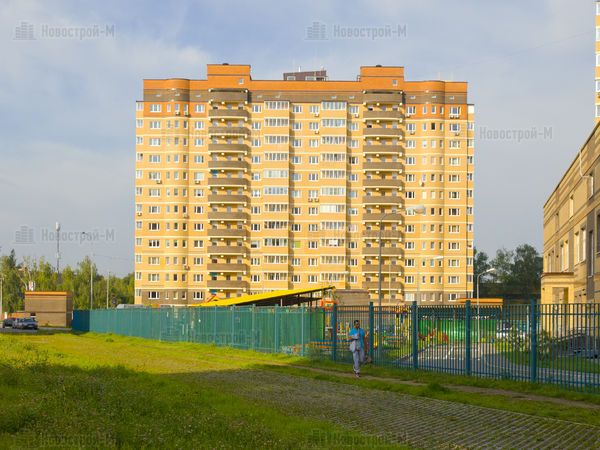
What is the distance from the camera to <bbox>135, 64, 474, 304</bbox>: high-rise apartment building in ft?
319

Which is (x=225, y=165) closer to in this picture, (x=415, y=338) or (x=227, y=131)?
(x=227, y=131)

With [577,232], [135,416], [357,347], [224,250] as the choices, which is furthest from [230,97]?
[135,416]

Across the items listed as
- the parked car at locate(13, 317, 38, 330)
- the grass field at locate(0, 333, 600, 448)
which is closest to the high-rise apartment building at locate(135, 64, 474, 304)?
the parked car at locate(13, 317, 38, 330)

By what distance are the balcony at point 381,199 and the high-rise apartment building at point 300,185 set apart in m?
0.13

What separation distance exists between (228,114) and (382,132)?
65.7 feet

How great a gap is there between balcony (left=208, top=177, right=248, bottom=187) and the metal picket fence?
60.4 m

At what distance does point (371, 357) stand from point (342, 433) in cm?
1484

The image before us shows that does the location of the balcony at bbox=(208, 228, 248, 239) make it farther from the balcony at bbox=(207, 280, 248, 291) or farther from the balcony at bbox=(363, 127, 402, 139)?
the balcony at bbox=(363, 127, 402, 139)

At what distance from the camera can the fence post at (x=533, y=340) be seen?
19641 mm

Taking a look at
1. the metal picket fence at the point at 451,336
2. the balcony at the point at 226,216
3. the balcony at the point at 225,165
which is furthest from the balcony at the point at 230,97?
the metal picket fence at the point at 451,336

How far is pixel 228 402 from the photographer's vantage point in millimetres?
15766

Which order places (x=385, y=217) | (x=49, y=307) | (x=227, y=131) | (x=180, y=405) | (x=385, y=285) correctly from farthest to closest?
(x=227, y=131), (x=385, y=285), (x=385, y=217), (x=49, y=307), (x=180, y=405)

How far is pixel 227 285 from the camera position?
96.8 m

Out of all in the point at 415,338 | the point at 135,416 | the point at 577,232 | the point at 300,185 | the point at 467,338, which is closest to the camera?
the point at 135,416
